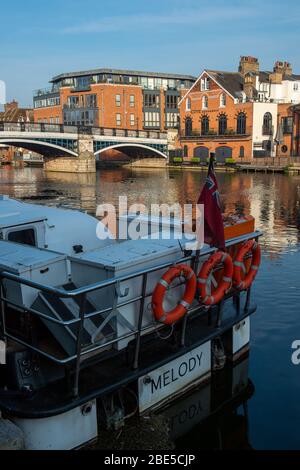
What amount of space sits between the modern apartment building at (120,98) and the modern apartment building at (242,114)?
15349 mm

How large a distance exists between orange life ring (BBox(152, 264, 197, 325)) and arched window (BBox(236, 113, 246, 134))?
221ft

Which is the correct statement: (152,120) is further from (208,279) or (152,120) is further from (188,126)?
(208,279)

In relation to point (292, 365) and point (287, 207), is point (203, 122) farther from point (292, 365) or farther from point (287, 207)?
point (292, 365)

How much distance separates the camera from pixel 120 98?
91500mm

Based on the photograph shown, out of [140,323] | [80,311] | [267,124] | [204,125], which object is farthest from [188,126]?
[80,311]

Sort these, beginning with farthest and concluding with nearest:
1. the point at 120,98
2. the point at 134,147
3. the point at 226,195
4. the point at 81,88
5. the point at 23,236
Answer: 1. the point at 81,88
2. the point at 120,98
3. the point at 134,147
4. the point at 226,195
5. the point at 23,236

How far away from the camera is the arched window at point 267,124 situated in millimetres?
71312

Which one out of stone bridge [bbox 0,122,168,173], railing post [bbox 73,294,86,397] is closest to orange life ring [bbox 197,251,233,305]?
railing post [bbox 73,294,86,397]

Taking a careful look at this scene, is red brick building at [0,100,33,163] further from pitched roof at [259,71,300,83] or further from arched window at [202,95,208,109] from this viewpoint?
pitched roof at [259,71,300,83]

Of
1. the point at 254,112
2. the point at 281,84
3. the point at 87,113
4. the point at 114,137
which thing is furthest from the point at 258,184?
the point at 87,113

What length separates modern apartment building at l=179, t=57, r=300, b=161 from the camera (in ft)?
232

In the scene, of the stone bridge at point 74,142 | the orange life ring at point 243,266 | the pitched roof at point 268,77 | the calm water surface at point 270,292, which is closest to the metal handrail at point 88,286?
the orange life ring at point 243,266

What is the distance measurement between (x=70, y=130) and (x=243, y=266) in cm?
6243

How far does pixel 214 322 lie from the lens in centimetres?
904
